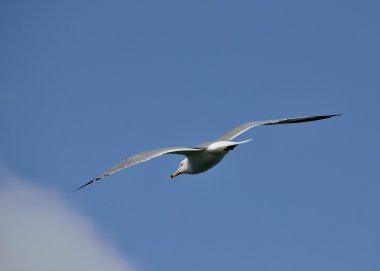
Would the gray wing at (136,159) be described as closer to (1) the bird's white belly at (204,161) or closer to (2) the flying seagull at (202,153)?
(2) the flying seagull at (202,153)

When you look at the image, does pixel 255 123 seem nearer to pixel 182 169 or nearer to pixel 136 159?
pixel 182 169

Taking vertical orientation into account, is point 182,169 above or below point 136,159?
below

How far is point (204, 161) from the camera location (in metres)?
15.4

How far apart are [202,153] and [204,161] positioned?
23cm

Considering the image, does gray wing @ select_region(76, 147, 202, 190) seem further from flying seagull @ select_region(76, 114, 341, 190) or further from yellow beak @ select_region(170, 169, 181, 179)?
yellow beak @ select_region(170, 169, 181, 179)

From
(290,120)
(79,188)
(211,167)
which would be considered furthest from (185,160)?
(79,188)

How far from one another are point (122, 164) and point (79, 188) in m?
0.98

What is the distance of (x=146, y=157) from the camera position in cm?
1360

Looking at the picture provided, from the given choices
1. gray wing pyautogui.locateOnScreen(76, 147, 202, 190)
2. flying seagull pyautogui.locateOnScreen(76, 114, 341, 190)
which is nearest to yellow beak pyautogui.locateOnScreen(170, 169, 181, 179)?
flying seagull pyautogui.locateOnScreen(76, 114, 341, 190)

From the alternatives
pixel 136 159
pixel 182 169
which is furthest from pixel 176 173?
pixel 136 159

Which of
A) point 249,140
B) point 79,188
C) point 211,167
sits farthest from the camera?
point 211,167

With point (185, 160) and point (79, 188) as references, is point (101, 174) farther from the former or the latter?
point (185, 160)

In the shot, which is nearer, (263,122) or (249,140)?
(249,140)

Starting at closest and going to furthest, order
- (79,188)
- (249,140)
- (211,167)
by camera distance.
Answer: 1. (79,188)
2. (249,140)
3. (211,167)
